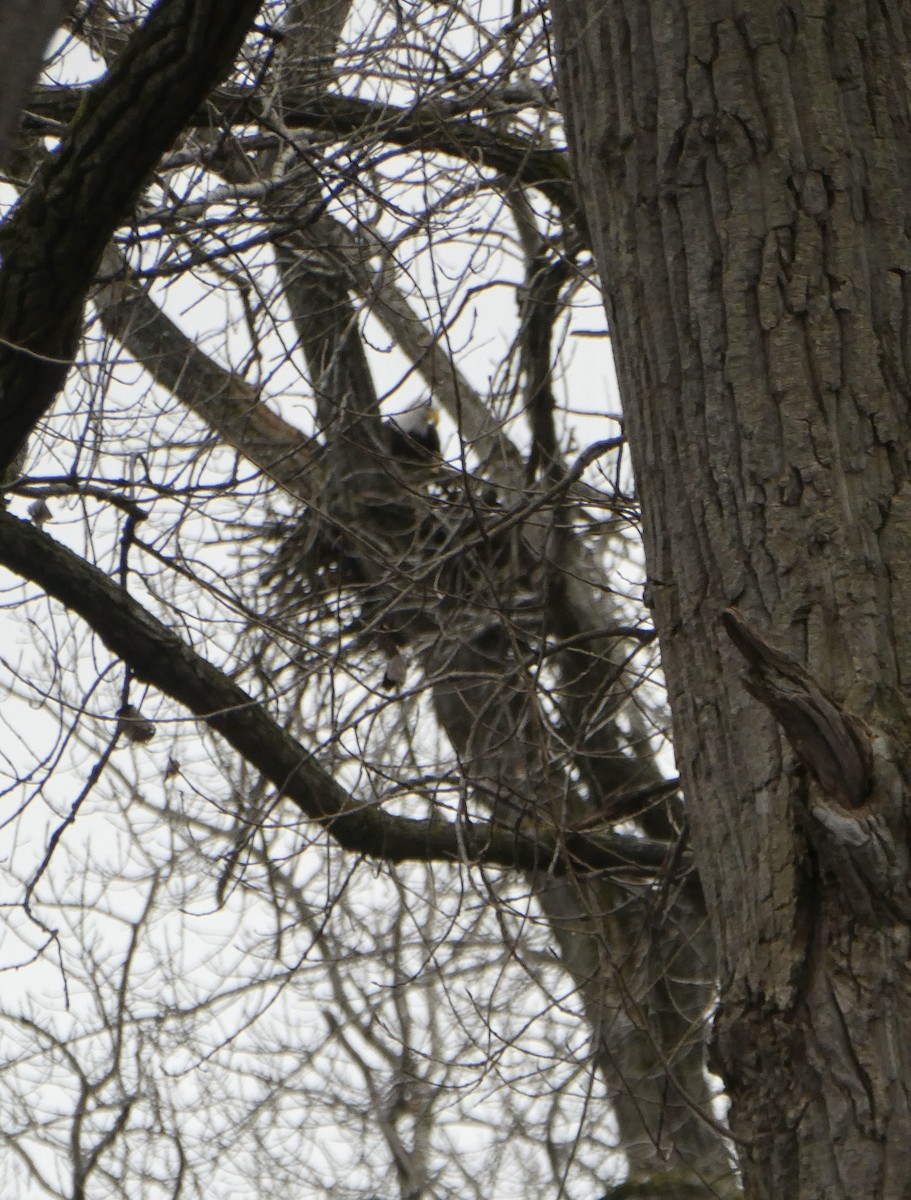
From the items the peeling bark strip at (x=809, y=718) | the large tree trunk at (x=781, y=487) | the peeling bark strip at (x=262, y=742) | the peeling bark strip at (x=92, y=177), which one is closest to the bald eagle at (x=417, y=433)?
the peeling bark strip at (x=262, y=742)

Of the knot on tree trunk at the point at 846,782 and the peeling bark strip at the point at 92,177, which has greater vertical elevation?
the peeling bark strip at the point at 92,177

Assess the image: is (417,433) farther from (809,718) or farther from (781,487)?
(809,718)

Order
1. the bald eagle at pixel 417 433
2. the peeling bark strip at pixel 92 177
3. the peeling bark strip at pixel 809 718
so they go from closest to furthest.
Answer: the peeling bark strip at pixel 809 718
the peeling bark strip at pixel 92 177
the bald eagle at pixel 417 433

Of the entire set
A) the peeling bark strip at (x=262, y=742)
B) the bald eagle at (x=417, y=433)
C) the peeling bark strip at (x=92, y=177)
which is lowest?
the peeling bark strip at (x=262, y=742)

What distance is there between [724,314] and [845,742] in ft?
2.46

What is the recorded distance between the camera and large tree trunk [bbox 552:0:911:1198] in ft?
5.41

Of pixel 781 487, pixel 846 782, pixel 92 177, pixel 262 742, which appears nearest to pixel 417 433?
pixel 262 742

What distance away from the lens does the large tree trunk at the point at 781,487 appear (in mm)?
1649

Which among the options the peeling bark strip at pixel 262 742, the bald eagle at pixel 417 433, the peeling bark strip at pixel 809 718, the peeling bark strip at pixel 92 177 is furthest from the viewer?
the bald eagle at pixel 417 433

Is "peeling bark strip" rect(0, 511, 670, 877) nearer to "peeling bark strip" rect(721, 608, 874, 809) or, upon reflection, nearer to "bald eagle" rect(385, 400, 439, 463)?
"peeling bark strip" rect(721, 608, 874, 809)

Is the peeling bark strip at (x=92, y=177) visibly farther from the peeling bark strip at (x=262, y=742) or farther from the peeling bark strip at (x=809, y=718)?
the peeling bark strip at (x=809, y=718)

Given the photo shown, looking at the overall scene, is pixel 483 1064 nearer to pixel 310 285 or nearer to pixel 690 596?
pixel 690 596

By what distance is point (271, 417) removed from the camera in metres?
6.13

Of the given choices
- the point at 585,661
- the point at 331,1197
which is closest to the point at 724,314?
the point at 585,661
